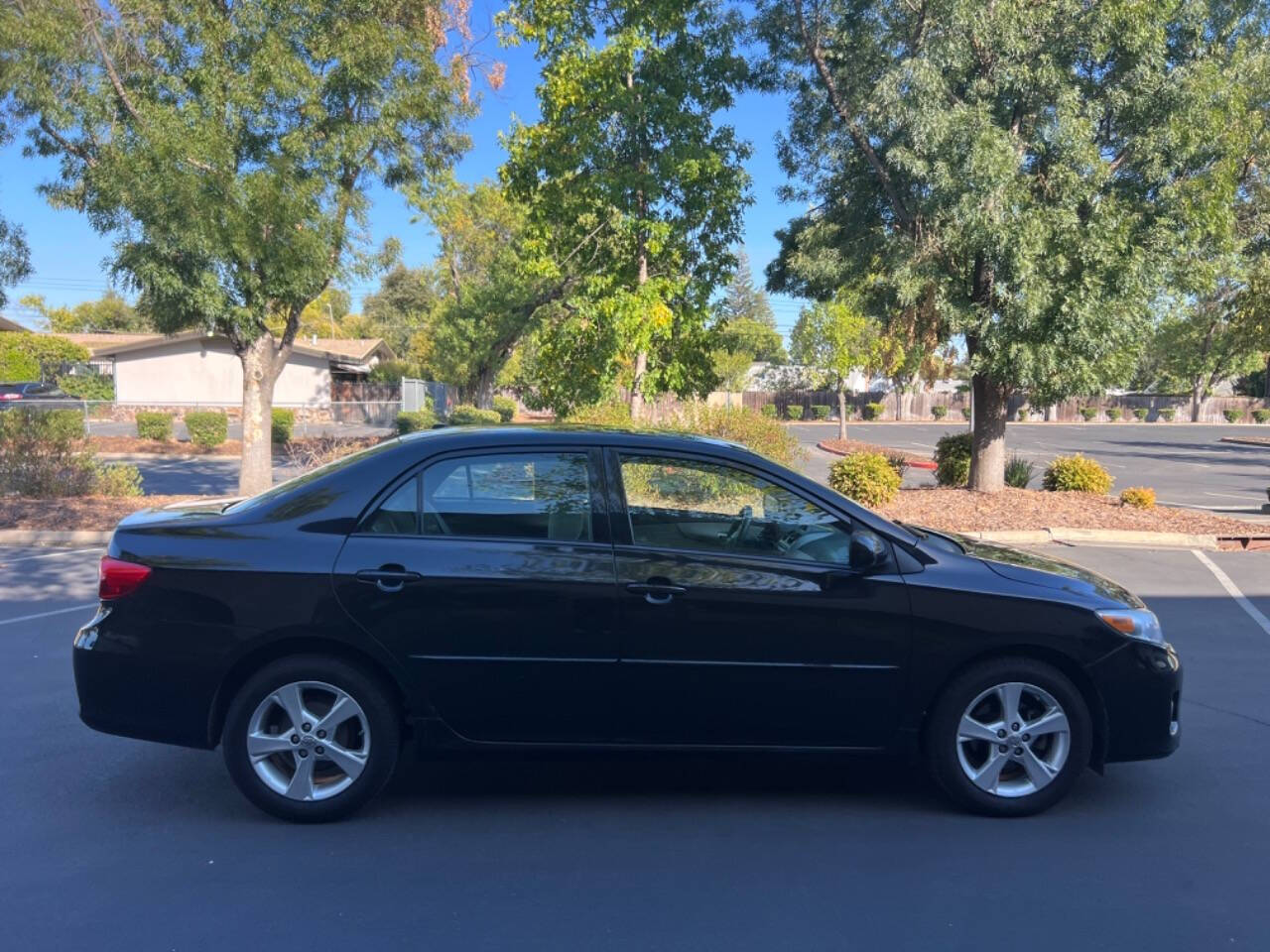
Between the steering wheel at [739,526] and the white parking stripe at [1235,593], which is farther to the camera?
the white parking stripe at [1235,593]

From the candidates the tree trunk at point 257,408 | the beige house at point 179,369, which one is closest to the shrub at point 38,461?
the tree trunk at point 257,408

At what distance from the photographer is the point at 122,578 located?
4.40 meters

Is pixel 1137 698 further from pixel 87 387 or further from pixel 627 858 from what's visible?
pixel 87 387

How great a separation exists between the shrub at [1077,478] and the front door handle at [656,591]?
13327 millimetres

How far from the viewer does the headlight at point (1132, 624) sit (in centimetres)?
453

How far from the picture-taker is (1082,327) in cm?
1274

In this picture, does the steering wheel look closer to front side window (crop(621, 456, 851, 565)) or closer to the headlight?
front side window (crop(621, 456, 851, 565))

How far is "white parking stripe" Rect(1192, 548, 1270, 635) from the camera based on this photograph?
29.0ft

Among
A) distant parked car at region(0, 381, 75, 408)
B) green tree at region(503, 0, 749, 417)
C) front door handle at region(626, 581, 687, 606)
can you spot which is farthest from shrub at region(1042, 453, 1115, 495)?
distant parked car at region(0, 381, 75, 408)

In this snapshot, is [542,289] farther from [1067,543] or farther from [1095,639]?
[1095,639]

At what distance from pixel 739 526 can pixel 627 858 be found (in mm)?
1555

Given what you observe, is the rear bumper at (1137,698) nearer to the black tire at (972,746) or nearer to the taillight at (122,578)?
the black tire at (972,746)

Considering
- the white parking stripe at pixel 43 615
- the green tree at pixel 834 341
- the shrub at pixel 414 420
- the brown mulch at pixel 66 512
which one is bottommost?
the white parking stripe at pixel 43 615

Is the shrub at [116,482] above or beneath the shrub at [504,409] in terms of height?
beneath
